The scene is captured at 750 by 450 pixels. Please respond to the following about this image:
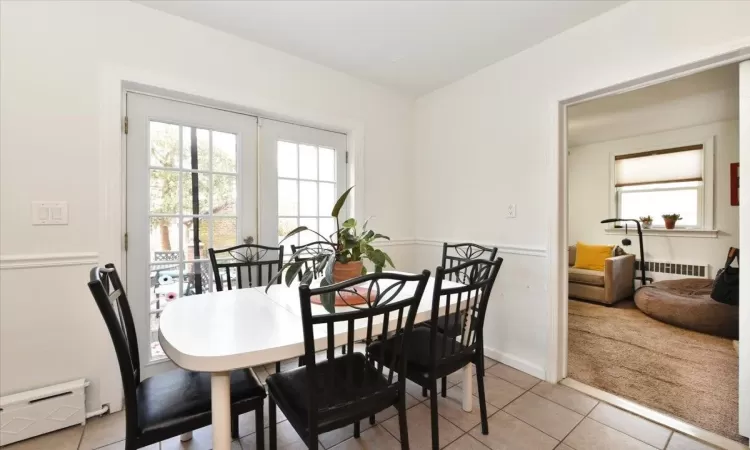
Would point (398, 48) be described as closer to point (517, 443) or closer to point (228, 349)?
point (228, 349)

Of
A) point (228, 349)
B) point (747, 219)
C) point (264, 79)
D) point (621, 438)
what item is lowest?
point (621, 438)

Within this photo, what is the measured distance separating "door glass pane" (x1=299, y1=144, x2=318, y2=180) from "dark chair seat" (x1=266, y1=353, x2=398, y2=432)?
180cm

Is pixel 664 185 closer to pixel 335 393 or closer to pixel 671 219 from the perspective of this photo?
pixel 671 219

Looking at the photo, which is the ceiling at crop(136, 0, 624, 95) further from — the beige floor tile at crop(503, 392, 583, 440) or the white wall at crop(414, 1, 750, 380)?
the beige floor tile at crop(503, 392, 583, 440)

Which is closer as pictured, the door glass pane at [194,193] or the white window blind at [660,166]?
the door glass pane at [194,193]

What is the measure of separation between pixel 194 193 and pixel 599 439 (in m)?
2.88

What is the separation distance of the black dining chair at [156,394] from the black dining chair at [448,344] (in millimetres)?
585

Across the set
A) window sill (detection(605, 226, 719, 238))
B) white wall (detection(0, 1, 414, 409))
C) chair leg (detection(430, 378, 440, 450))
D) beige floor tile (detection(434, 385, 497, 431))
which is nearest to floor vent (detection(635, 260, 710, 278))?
window sill (detection(605, 226, 719, 238))

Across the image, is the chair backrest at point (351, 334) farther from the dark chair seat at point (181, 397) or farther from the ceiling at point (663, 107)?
the ceiling at point (663, 107)

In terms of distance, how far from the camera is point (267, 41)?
2391 mm

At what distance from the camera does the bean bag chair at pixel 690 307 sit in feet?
10.1

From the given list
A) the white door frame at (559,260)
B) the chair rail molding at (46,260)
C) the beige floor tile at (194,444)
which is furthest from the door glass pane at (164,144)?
the white door frame at (559,260)

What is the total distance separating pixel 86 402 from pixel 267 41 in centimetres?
259

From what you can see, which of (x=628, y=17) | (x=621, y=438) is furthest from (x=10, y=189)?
(x=628, y=17)
